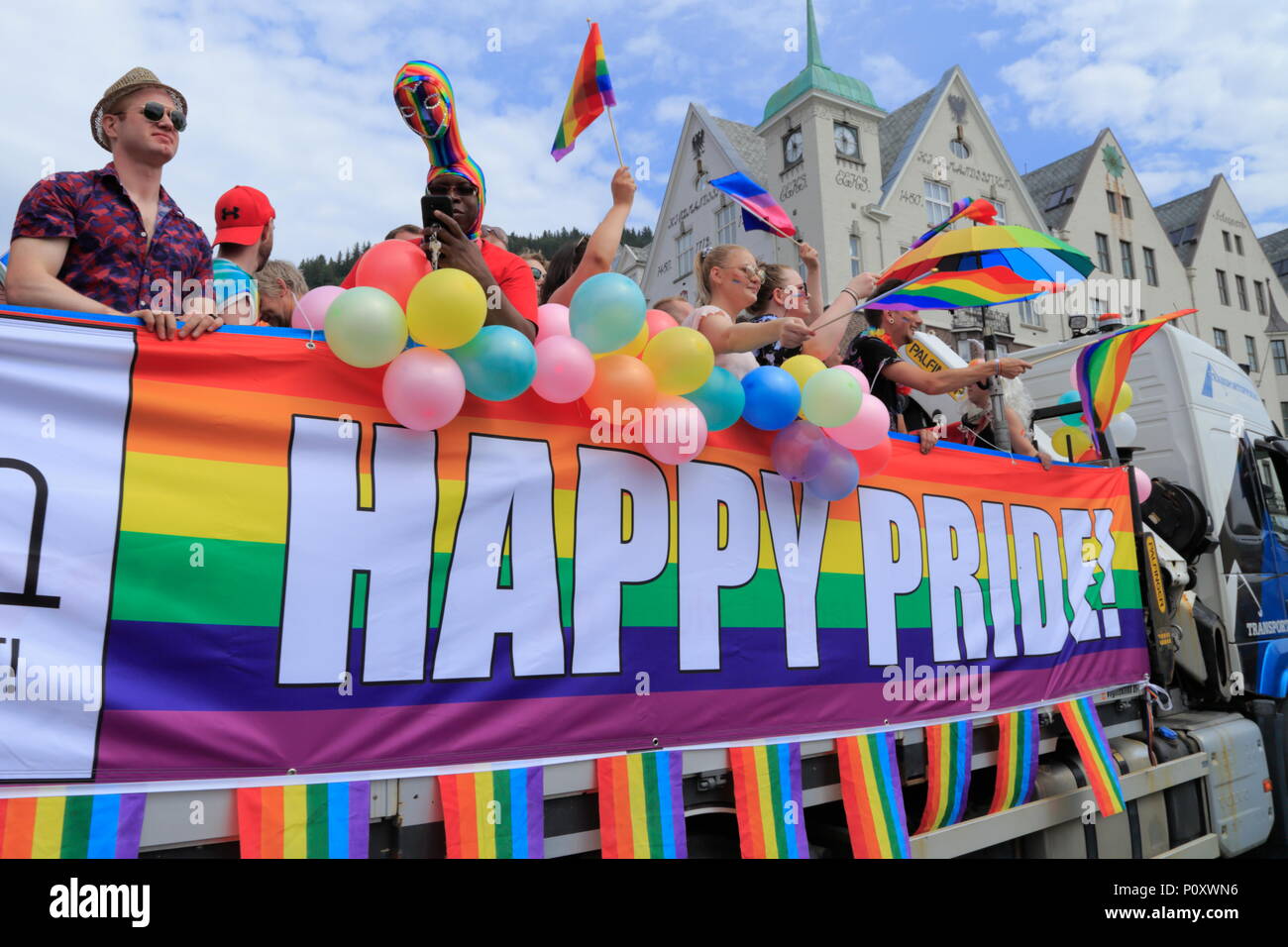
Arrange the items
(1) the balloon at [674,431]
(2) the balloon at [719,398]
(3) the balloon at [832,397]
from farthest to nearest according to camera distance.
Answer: (3) the balloon at [832,397]
(2) the balloon at [719,398]
(1) the balloon at [674,431]

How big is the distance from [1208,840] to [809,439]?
3451 mm

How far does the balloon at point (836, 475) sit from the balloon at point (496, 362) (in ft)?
4.04

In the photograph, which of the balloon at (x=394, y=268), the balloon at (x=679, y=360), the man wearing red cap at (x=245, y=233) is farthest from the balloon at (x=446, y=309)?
the man wearing red cap at (x=245, y=233)

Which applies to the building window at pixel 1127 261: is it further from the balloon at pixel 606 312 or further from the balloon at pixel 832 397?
the balloon at pixel 606 312

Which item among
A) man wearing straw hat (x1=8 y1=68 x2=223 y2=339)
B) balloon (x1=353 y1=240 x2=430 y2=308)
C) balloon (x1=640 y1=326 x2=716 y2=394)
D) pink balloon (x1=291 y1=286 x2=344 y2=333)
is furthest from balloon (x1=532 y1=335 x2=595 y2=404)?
man wearing straw hat (x1=8 y1=68 x2=223 y2=339)

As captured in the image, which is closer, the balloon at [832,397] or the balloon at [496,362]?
the balloon at [496,362]

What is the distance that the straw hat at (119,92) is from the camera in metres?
2.68

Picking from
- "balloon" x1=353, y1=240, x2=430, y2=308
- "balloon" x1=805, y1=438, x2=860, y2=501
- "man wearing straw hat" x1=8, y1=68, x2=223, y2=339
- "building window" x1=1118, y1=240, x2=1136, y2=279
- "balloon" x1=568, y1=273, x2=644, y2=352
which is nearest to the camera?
"man wearing straw hat" x1=8, y1=68, x2=223, y2=339

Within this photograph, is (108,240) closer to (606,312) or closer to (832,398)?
(606,312)

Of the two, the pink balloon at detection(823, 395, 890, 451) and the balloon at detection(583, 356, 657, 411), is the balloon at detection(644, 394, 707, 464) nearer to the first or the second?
the balloon at detection(583, 356, 657, 411)

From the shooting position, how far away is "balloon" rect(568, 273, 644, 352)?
2652 millimetres

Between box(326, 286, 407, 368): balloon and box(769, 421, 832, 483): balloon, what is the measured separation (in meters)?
1.44

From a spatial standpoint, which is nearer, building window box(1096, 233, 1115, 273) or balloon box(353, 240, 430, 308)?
balloon box(353, 240, 430, 308)
